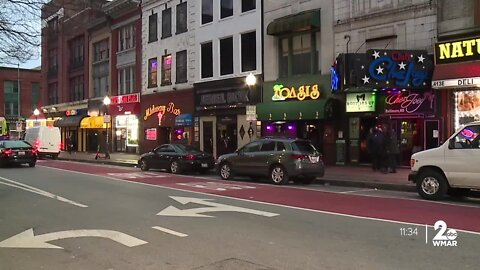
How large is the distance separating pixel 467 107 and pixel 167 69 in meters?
21.5

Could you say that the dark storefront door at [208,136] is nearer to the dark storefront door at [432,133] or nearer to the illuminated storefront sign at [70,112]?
the dark storefront door at [432,133]

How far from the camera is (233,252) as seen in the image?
716 centimetres

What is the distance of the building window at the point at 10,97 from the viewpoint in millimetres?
77312

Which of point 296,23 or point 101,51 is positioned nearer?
point 296,23

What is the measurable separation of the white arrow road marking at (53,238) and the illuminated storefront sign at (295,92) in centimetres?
1710

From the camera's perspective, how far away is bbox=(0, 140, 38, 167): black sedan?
2642 cm

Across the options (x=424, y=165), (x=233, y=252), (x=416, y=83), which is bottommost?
(x=233, y=252)

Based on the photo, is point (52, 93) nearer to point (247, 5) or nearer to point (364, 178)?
point (247, 5)

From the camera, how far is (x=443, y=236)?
8.21 m

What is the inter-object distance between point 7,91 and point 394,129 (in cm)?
7000

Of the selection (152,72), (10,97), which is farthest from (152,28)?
(10,97)

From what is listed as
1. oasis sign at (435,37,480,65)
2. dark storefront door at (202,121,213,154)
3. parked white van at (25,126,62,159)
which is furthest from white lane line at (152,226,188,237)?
parked white van at (25,126,62,159)

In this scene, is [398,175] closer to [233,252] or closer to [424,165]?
[424,165]

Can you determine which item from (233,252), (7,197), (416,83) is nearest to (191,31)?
(416,83)
